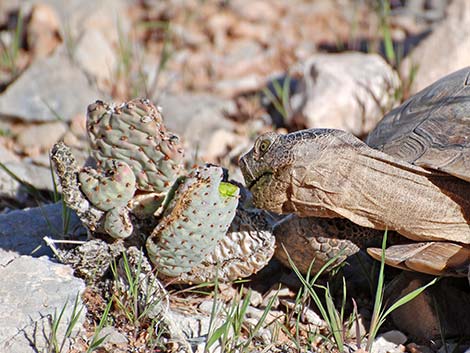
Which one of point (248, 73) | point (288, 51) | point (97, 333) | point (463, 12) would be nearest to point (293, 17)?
point (288, 51)

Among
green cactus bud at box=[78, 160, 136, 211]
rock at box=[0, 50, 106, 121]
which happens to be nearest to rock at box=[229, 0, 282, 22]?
rock at box=[0, 50, 106, 121]

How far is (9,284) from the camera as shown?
3148 mm

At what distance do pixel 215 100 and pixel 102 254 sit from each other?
293cm

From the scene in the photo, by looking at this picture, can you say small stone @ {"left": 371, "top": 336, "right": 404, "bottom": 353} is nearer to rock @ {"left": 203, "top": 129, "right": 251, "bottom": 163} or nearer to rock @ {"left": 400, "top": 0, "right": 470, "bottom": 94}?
rock @ {"left": 203, "top": 129, "right": 251, "bottom": 163}

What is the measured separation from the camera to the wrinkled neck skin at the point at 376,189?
3.17m

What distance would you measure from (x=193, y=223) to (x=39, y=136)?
258 cm

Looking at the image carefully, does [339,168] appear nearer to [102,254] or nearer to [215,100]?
[102,254]

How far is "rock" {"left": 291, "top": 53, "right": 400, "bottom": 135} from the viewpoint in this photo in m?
5.04

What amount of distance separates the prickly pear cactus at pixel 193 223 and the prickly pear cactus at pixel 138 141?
0.11 m

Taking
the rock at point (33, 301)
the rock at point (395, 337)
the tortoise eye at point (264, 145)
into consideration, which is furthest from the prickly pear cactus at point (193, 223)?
the rock at point (395, 337)

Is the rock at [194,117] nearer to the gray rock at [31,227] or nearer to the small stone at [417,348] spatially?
the gray rock at [31,227]

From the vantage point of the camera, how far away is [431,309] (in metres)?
3.25

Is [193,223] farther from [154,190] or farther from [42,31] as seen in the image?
[42,31]

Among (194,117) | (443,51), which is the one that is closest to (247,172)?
(194,117)
